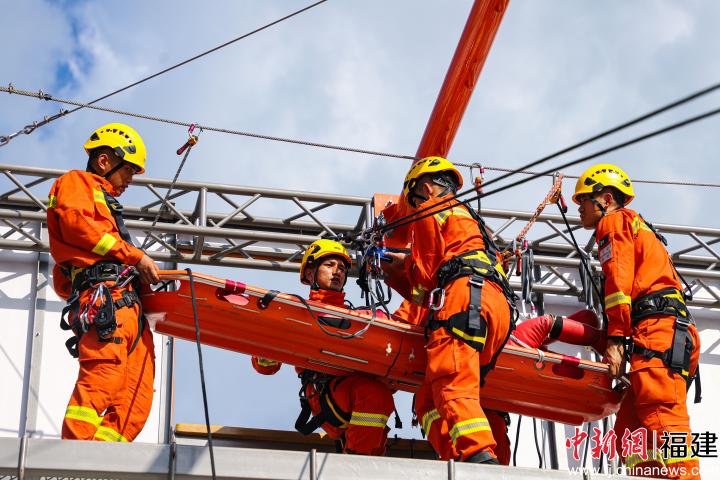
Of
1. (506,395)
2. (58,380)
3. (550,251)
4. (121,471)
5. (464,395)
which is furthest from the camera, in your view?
(550,251)

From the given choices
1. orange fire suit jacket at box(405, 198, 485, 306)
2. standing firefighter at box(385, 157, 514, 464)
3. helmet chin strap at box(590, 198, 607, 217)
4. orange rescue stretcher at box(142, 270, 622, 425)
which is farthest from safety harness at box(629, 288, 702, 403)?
orange fire suit jacket at box(405, 198, 485, 306)

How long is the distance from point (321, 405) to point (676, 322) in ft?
8.19

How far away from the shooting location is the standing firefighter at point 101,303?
6.39 meters

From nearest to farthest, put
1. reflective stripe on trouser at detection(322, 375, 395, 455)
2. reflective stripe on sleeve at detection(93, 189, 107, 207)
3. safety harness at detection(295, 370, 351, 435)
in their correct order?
1. reflective stripe on sleeve at detection(93, 189, 107, 207)
2. reflective stripe on trouser at detection(322, 375, 395, 455)
3. safety harness at detection(295, 370, 351, 435)

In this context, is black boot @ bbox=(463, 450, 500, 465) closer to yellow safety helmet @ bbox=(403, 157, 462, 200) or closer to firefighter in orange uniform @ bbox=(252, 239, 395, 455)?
firefighter in orange uniform @ bbox=(252, 239, 395, 455)

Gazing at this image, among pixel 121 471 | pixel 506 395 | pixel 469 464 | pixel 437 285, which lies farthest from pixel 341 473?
pixel 506 395

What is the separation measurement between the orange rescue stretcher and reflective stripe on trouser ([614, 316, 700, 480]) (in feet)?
1.64

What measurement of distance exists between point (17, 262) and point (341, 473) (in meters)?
5.24

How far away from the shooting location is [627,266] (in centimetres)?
752

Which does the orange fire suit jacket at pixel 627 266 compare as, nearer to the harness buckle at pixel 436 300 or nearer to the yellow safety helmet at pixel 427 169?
the yellow safety helmet at pixel 427 169

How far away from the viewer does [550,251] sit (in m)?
11.4

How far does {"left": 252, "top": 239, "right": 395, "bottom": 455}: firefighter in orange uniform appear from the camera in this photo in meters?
7.73

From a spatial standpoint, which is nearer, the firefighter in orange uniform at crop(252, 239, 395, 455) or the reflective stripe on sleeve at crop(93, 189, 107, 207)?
the reflective stripe on sleeve at crop(93, 189, 107, 207)

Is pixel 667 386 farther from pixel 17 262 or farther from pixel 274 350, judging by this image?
pixel 17 262
